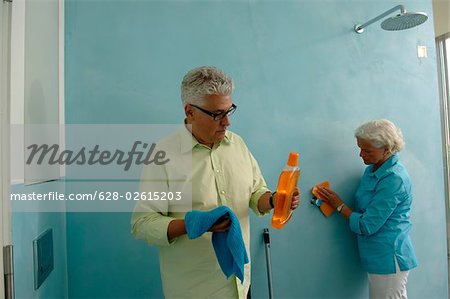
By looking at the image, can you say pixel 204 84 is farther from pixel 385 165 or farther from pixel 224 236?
pixel 385 165

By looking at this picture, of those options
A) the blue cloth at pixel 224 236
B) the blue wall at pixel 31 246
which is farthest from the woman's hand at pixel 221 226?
the blue wall at pixel 31 246

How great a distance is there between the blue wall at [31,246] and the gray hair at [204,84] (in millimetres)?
530

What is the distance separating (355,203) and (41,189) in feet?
4.74

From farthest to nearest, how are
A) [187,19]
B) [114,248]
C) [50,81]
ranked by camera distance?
[187,19]
[114,248]
[50,81]

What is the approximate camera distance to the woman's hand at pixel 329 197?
5.78 ft

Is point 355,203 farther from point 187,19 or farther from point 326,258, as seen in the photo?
point 187,19

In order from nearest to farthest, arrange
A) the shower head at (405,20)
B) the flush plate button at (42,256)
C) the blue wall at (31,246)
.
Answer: the blue wall at (31,246), the flush plate button at (42,256), the shower head at (405,20)

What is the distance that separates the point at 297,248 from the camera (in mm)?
1756

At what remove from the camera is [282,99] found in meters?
1.74

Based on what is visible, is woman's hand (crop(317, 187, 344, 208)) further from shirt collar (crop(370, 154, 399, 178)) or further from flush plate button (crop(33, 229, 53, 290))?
flush plate button (crop(33, 229, 53, 290))

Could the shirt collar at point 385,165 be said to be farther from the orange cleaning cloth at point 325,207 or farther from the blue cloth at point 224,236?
the blue cloth at point 224,236

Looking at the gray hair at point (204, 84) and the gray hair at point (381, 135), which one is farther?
the gray hair at point (381, 135)

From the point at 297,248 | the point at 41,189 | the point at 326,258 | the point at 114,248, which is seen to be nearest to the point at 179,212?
the point at 41,189

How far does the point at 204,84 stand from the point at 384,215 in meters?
1.07
